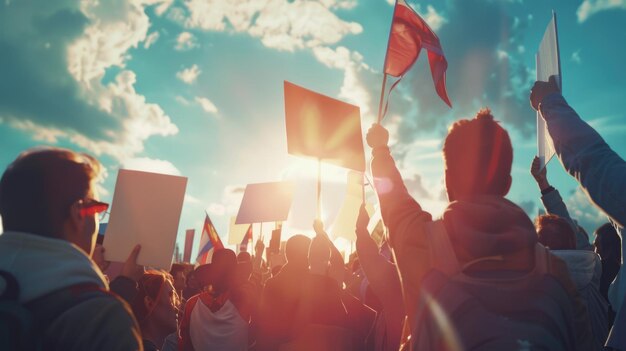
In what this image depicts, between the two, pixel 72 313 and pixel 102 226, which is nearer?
pixel 72 313

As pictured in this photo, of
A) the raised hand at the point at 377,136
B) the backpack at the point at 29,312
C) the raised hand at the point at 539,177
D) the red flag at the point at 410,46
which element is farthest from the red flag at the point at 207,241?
the backpack at the point at 29,312

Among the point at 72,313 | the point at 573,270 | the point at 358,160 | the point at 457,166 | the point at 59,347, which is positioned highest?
the point at 358,160

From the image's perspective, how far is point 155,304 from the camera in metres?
4.09

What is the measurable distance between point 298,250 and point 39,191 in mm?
2902

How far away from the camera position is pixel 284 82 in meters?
4.53

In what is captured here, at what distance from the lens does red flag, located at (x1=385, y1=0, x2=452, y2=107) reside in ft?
14.5

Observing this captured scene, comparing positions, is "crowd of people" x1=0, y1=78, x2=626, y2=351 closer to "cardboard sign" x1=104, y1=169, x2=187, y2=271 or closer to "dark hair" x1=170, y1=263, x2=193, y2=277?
"cardboard sign" x1=104, y1=169, x2=187, y2=271

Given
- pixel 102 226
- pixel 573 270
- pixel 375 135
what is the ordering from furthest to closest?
pixel 102 226
pixel 573 270
pixel 375 135

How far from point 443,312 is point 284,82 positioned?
3.23 metres

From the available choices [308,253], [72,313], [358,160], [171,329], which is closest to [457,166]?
[72,313]

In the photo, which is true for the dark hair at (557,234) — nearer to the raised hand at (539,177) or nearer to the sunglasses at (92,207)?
the raised hand at (539,177)

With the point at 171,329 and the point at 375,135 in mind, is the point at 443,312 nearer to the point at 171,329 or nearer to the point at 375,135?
the point at 375,135

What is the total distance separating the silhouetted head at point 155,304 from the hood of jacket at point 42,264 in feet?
7.90

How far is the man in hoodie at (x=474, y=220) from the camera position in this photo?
1850 mm
